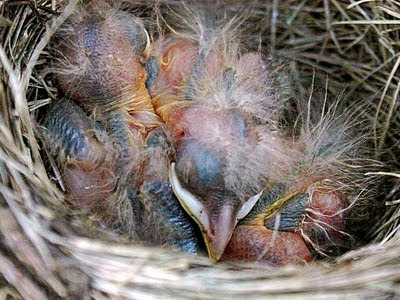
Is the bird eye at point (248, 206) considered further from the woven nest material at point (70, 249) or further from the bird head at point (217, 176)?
the woven nest material at point (70, 249)

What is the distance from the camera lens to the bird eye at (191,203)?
1285 millimetres

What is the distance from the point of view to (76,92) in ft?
4.66

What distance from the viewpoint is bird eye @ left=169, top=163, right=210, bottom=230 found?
50.6 inches

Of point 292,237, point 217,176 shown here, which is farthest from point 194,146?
point 292,237

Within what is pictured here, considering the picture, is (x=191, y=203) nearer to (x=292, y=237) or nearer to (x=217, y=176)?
(x=217, y=176)

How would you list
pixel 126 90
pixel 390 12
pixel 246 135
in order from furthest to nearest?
pixel 390 12, pixel 126 90, pixel 246 135

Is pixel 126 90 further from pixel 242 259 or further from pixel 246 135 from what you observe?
pixel 242 259

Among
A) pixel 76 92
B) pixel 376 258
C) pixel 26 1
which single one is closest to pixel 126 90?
pixel 76 92

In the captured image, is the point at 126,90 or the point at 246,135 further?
the point at 126,90

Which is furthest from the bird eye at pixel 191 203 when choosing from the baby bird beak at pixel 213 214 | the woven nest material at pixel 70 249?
the woven nest material at pixel 70 249

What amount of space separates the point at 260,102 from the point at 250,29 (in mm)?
286

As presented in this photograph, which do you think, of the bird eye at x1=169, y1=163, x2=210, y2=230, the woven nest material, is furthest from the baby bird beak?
the woven nest material

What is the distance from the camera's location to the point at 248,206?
4.37ft

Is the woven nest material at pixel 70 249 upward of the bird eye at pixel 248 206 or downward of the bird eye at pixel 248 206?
upward
